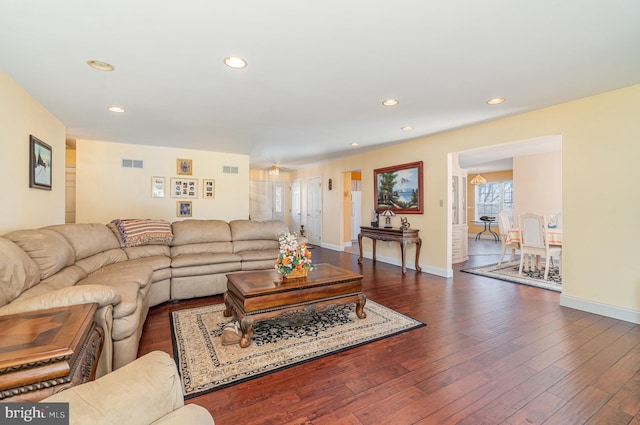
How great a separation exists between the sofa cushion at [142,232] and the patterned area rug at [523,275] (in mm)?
4941

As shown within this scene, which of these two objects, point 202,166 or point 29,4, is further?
point 202,166

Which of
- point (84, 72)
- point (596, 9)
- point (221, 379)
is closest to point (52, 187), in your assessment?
point (84, 72)

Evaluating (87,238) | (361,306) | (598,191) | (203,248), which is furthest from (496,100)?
(87,238)

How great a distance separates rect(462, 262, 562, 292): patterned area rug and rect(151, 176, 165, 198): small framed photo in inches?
229

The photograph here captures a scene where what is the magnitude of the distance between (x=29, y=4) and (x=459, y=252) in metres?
6.62

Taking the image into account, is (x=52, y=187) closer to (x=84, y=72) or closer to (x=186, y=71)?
(x=84, y=72)

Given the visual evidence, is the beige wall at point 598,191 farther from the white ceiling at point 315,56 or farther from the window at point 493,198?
the window at point 493,198

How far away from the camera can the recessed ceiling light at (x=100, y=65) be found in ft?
7.28

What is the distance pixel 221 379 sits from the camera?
189cm

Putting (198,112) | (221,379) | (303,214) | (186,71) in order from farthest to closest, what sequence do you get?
(303,214)
(198,112)
(186,71)
(221,379)

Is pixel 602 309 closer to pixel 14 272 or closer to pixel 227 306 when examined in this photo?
pixel 227 306

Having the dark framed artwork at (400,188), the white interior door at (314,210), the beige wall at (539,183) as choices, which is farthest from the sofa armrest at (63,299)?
the beige wall at (539,183)

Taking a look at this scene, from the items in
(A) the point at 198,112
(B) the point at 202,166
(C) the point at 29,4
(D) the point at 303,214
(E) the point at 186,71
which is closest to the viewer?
(C) the point at 29,4

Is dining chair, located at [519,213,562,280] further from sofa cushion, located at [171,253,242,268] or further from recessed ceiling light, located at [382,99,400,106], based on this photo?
sofa cushion, located at [171,253,242,268]
